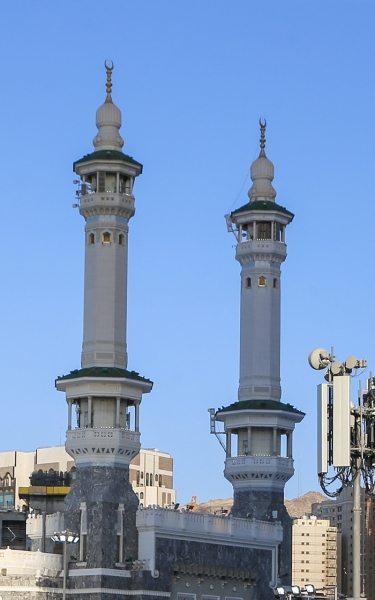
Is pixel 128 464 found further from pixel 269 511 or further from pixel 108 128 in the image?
pixel 108 128

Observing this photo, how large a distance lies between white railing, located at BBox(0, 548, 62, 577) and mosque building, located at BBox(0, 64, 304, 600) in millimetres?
77

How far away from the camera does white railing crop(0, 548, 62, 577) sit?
7775cm

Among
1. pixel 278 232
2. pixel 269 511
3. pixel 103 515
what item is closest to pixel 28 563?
pixel 103 515

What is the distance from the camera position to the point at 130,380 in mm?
80875

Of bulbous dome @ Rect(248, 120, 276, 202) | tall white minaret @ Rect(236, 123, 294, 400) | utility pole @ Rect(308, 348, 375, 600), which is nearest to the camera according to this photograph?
utility pole @ Rect(308, 348, 375, 600)

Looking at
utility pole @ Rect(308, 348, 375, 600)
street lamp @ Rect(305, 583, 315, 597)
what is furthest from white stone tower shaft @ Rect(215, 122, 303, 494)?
utility pole @ Rect(308, 348, 375, 600)

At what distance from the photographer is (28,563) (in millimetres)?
78438

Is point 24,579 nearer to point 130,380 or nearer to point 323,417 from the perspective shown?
point 130,380

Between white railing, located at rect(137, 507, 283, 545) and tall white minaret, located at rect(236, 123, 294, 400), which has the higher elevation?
tall white minaret, located at rect(236, 123, 294, 400)

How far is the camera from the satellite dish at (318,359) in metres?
45.8

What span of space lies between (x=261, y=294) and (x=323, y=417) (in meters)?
47.7

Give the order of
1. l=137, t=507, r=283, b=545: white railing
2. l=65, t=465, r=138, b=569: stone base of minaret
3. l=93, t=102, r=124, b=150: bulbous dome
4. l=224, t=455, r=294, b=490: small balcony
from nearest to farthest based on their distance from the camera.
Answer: l=65, t=465, r=138, b=569: stone base of minaret < l=137, t=507, r=283, b=545: white railing < l=93, t=102, r=124, b=150: bulbous dome < l=224, t=455, r=294, b=490: small balcony

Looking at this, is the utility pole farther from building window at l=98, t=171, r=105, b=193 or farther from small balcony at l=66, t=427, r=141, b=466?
building window at l=98, t=171, r=105, b=193

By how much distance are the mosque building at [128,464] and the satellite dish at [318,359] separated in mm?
33483
